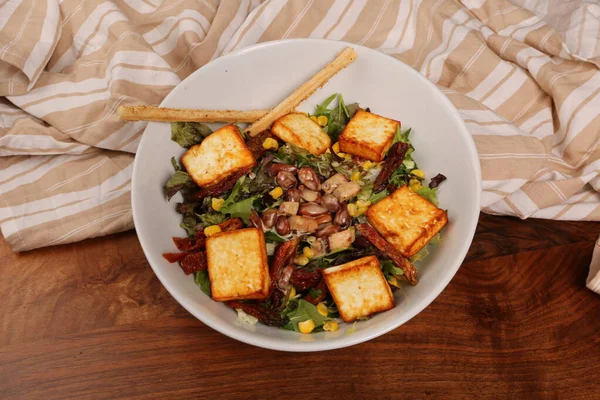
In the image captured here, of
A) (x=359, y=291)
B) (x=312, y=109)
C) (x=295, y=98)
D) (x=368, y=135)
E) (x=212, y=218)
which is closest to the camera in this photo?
(x=359, y=291)

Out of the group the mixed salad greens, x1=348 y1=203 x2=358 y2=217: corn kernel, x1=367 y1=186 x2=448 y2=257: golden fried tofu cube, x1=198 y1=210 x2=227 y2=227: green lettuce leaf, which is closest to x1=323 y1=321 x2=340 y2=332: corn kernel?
the mixed salad greens

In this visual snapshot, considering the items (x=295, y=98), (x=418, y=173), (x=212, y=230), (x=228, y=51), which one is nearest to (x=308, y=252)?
(x=212, y=230)

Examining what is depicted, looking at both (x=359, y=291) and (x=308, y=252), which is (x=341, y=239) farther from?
(x=359, y=291)

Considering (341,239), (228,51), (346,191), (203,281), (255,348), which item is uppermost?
(228,51)

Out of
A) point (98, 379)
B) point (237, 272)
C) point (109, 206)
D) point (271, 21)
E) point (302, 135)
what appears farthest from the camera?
point (271, 21)

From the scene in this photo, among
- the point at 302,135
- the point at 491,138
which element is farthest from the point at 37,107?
the point at 491,138

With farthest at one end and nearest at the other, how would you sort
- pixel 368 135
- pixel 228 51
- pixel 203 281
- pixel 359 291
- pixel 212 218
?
pixel 228 51 < pixel 368 135 < pixel 212 218 < pixel 203 281 < pixel 359 291

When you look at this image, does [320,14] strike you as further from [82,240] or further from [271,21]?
[82,240]

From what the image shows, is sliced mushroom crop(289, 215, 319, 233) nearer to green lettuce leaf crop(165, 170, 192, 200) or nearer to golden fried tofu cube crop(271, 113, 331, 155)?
golden fried tofu cube crop(271, 113, 331, 155)
